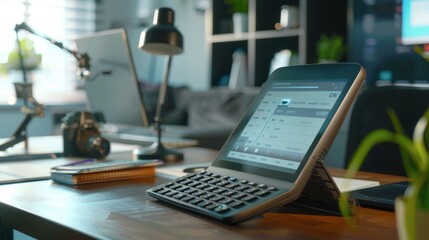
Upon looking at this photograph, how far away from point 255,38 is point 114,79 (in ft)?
7.79

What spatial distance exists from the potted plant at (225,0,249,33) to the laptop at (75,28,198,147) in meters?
2.32

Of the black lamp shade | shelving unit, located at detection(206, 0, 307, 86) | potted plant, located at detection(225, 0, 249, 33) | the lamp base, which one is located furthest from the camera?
potted plant, located at detection(225, 0, 249, 33)

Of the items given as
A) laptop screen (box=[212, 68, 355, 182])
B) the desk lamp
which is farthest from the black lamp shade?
laptop screen (box=[212, 68, 355, 182])

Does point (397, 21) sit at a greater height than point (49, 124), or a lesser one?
greater

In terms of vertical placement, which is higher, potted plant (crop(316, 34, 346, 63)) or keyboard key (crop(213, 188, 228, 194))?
potted plant (crop(316, 34, 346, 63))

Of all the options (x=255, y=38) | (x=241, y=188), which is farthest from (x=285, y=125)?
(x=255, y=38)

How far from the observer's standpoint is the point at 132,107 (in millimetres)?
1761

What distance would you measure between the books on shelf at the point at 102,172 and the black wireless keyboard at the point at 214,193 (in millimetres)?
227

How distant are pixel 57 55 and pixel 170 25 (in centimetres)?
375

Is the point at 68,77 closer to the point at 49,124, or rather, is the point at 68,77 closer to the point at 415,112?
the point at 49,124

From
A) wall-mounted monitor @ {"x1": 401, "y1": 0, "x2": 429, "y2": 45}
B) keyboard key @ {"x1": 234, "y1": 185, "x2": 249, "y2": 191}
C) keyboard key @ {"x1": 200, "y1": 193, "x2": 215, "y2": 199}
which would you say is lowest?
keyboard key @ {"x1": 200, "y1": 193, "x2": 215, "y2": 199}

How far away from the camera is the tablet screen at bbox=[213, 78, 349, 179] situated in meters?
0.86

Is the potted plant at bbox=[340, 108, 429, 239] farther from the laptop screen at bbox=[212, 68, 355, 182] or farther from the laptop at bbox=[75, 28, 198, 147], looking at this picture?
the laptop at bbox=[75, 28, 198, 147]

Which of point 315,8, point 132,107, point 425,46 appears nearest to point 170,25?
point 132,107
